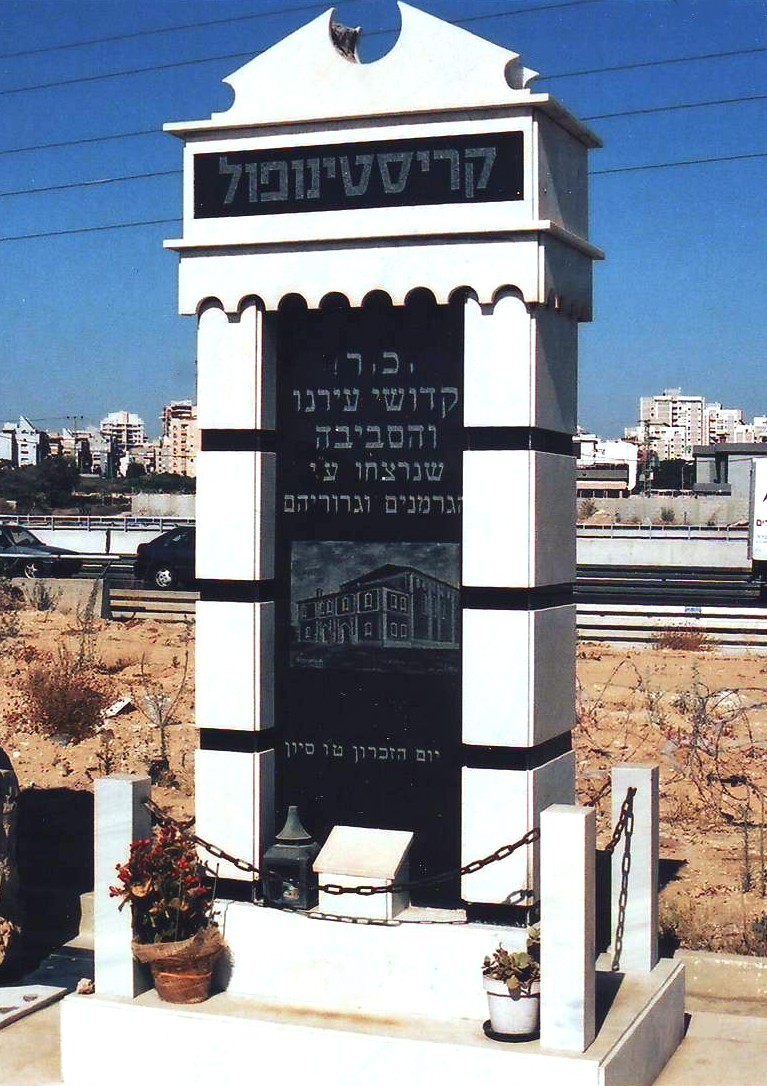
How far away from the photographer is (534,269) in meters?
7.84

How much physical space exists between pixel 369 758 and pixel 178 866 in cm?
131

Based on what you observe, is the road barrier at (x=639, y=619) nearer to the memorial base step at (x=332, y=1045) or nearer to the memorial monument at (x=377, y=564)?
the memorial monument at (x=377, y=564)

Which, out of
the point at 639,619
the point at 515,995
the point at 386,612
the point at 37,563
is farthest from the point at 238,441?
the point at 37,563

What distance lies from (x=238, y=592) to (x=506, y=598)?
1.64 meters

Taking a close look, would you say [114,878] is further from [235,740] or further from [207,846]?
[235,740]

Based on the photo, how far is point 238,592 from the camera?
8.53 metres

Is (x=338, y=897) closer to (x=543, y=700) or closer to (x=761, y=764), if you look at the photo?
(x=543, y=700)

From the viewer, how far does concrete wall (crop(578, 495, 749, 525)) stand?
211 feet

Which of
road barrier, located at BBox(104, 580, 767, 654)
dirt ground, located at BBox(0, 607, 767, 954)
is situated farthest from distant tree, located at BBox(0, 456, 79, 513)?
dirt ground, located at BBox(0, 607, 767, 954)

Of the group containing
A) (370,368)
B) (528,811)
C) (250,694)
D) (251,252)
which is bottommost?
(528,811)

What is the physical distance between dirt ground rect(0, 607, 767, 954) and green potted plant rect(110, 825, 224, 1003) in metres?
3.64

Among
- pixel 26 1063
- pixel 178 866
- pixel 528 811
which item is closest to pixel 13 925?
pixel 26 1063

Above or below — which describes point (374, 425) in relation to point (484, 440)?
above

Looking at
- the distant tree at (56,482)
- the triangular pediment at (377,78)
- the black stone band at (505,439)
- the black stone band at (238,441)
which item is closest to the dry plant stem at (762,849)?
the black stone band at (505,439)
